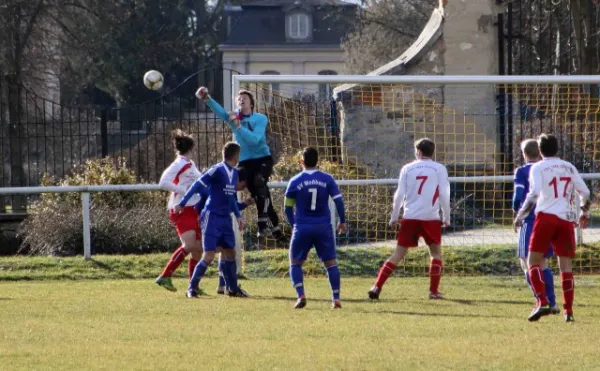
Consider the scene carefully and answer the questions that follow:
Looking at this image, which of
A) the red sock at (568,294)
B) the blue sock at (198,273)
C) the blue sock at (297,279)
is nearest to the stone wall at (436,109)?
the blue sock at (198,273)

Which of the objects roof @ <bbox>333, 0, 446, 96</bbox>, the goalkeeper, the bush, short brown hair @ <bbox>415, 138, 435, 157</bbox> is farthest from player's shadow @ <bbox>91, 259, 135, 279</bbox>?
roof @ <bbox>333, 0, 446, 96</bbox>

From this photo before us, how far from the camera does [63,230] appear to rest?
18.1 metres

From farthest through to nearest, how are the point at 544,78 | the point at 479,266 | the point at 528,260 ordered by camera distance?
the point at 479,266
the point at 544,78
the point at 528,260

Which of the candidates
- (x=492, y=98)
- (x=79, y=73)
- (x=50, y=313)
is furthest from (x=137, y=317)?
(x=79, y=73)

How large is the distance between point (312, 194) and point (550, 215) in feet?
7.79

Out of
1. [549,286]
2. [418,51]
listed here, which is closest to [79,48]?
[418,51]

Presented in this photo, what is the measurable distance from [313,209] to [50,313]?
264 cm

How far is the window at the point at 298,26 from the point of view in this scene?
78062mm

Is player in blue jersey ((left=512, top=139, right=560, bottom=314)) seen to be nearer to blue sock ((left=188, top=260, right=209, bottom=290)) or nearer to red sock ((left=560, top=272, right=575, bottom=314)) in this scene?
red sock ((left=560, top=272, right=575, bottom=314))

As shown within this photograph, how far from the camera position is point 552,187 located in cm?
1045

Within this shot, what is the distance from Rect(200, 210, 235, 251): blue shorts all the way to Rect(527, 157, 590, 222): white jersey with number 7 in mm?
3438

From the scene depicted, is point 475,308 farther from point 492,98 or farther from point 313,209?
point 492,98

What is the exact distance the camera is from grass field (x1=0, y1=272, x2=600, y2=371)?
27.0 feet

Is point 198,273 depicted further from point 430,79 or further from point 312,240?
point 430,79
